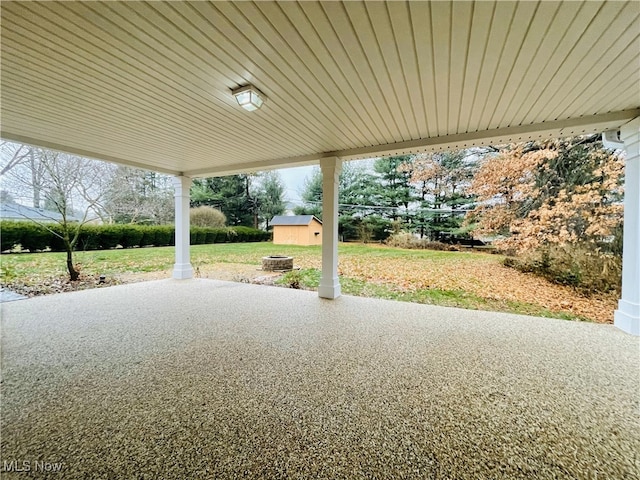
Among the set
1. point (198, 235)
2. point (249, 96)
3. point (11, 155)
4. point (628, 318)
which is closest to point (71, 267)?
point (11, 155)

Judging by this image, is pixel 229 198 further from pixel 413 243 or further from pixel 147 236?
pixel 413 243

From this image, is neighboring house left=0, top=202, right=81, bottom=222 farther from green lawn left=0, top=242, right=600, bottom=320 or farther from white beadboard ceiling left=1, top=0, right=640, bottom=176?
white beadboard ceiling left=1, top=0, right=640, bottom=176

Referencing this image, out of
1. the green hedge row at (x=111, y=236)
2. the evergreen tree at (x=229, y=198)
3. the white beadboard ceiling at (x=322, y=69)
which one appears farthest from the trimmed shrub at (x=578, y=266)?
the evergreen tree at (x=229, y=198)

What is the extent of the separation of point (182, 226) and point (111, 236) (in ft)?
7.20

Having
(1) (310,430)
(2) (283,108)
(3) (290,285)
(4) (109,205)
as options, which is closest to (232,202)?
(4) (109,205)

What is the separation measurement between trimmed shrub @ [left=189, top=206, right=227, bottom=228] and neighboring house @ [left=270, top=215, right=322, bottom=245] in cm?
218

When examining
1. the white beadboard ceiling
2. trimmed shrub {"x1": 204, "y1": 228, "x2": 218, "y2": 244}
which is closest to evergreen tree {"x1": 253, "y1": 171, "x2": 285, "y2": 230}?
trimmed shrub {"x1": 204, "y1": 228, "x2": 218, "y2": 244}

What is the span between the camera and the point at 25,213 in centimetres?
495

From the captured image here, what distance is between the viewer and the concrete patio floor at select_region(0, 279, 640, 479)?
1217 mm

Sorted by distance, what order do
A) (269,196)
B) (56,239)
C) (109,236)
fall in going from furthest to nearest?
1. (269,196)
2. (109,236)
3. (56,239)

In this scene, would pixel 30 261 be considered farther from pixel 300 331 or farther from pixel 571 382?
pixel 571 382

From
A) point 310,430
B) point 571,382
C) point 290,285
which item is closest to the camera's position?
point 310,430

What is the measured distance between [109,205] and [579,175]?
9.93 meters

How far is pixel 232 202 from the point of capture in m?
10.5
